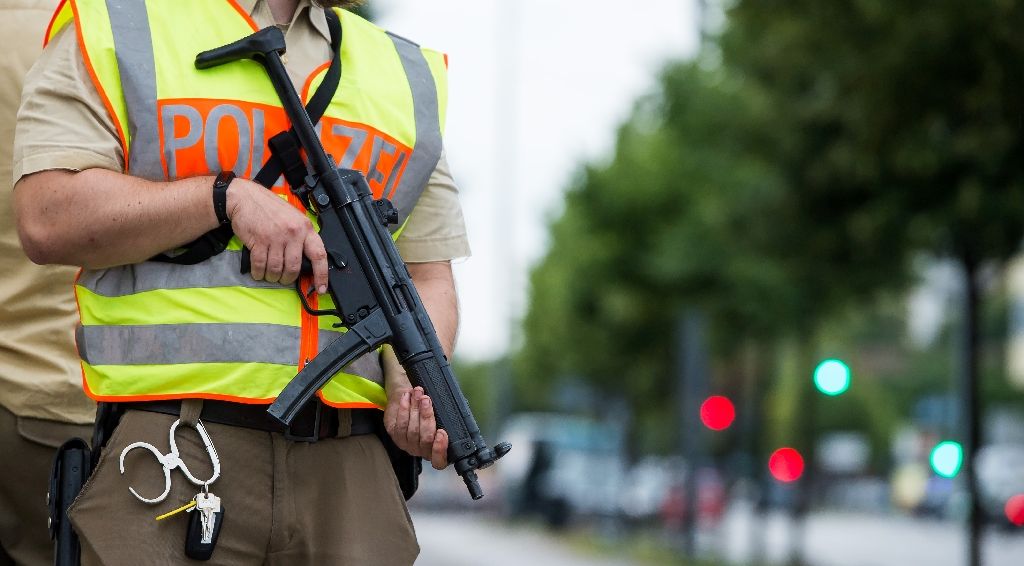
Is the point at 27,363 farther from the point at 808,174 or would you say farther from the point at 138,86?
the point at 808,174

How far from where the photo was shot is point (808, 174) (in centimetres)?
1432

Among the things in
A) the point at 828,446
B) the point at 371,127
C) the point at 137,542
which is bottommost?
the point at 828,446

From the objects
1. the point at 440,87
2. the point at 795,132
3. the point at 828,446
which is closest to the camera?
the point at 440,87

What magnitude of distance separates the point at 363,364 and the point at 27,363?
109 cm

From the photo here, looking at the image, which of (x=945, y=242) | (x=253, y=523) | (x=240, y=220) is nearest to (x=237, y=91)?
(x=240, y=220)

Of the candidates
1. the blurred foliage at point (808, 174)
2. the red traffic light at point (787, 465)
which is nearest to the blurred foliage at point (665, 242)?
the blurred foliage at point (808, 174)

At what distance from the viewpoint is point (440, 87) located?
126 inches

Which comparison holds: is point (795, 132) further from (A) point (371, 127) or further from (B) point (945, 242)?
(A) point (371, 127)

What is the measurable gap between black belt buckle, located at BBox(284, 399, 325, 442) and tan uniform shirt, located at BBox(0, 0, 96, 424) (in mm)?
1040

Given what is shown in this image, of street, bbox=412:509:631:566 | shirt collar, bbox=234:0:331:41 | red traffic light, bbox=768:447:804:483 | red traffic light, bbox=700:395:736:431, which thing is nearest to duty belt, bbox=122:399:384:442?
shirt collar, bbox=234:0:331:41

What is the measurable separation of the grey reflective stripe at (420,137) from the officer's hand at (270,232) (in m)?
0.32

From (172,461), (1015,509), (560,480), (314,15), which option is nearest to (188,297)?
(172,461)

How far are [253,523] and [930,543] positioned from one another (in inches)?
1286

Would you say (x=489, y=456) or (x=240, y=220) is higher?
(x=240, y=220)
